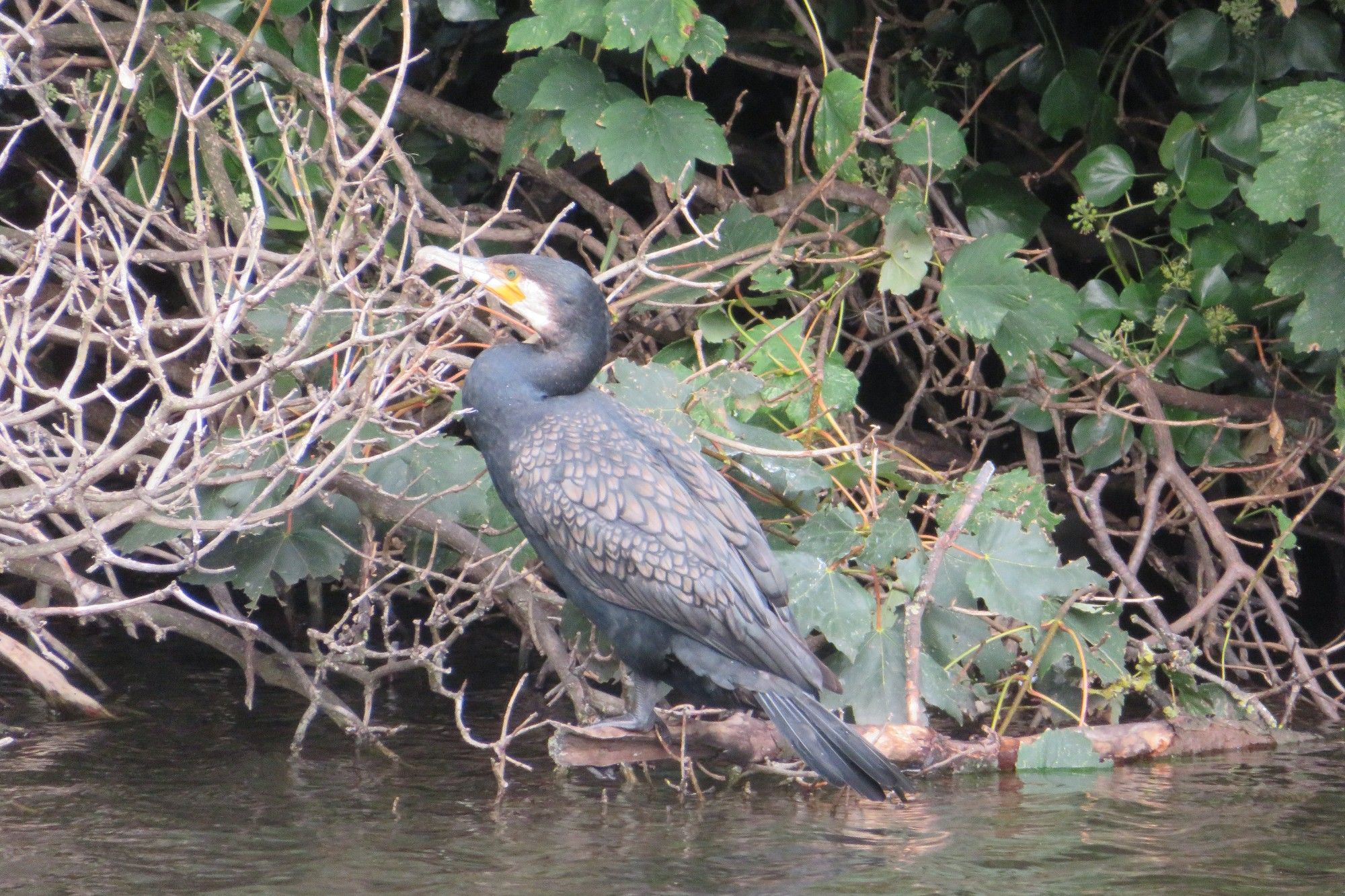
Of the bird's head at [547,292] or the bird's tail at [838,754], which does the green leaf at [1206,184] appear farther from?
the bird's tail at [838,754]

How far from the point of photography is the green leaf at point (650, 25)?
396 cm

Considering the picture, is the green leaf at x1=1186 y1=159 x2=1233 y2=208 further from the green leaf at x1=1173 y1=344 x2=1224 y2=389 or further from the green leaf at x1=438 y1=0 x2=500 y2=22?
the green leaf at x1=438 y1=0 x2=500 y2=22

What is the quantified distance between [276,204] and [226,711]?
5.21 ft

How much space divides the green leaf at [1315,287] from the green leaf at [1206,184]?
425mm

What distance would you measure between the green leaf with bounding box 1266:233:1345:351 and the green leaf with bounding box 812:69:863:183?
4.17 feet

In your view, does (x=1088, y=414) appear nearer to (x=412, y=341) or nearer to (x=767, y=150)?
(x=767, y=150)

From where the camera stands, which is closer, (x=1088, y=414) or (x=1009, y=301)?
(x=1009, y=301)

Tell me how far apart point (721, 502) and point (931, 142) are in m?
1.52

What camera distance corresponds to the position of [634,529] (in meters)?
3.58

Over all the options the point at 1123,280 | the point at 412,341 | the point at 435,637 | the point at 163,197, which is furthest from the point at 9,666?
the point at 1123,280

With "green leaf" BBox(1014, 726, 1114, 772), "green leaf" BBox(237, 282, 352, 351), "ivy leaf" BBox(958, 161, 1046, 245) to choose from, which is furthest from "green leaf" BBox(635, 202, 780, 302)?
"green leaf" BBox(1014, 726, 1114, 772)

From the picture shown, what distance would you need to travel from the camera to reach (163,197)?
4.93 m

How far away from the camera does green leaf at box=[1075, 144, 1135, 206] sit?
4797 millimetres

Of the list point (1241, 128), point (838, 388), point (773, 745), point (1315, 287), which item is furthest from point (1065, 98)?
point (773, 745)
